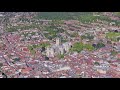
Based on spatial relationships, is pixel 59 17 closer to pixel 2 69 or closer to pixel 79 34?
pixel 79 34

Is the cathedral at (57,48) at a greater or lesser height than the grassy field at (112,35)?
lesser

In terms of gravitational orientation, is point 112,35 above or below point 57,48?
above

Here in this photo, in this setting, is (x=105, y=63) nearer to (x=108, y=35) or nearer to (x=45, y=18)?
(x=108, y=35)

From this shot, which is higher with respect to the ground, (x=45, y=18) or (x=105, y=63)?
(x=45, y=18)

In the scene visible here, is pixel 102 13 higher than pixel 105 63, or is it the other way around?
pixel 102 13

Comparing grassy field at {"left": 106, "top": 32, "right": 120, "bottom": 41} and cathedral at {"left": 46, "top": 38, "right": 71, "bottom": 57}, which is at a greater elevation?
grassy field at {"left": 106, "top": 32, "right": 120, "bottom": 41}
